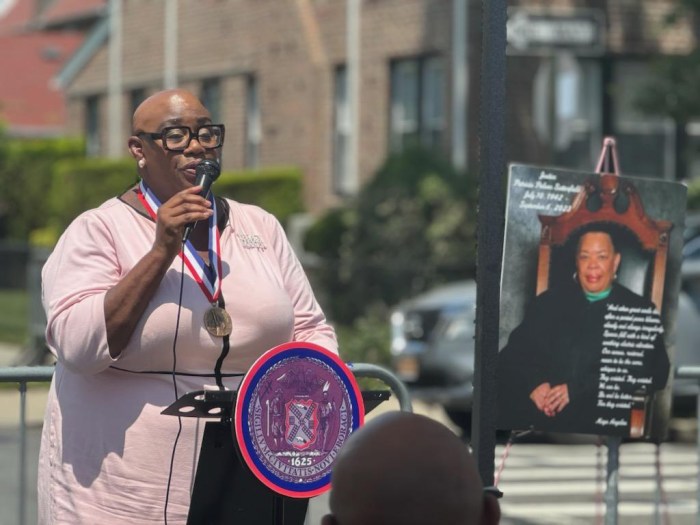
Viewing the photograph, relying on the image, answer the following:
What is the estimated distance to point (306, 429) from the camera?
386cm

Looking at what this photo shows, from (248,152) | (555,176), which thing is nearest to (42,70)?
(248,152)

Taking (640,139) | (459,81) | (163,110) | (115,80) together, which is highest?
(115,80)

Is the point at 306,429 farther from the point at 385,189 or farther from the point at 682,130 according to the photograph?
the point at 682,130

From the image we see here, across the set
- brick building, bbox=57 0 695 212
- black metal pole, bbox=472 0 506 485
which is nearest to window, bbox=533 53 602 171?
brick building, bbox=57 0 695 212

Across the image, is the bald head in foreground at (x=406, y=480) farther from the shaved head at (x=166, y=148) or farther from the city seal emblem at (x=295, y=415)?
the shaved head at (x=166, y=148)

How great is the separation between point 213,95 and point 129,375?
25407 mm

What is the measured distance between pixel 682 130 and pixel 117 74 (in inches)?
524

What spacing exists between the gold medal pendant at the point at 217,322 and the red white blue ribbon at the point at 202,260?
0.09 feet

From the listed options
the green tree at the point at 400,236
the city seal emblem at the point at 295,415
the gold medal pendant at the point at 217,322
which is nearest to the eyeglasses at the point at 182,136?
the gold medal pendant at the point at 217,322

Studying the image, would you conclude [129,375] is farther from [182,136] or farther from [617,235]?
[617,235]

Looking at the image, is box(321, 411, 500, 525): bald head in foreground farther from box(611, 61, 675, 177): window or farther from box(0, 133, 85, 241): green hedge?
box(0, 133, 85, 241): green hedge

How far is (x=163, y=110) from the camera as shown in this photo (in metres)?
3.97

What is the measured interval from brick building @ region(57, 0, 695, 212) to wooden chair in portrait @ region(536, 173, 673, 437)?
34.7ft

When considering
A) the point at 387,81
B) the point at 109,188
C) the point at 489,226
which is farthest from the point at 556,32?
the point at 109,188
